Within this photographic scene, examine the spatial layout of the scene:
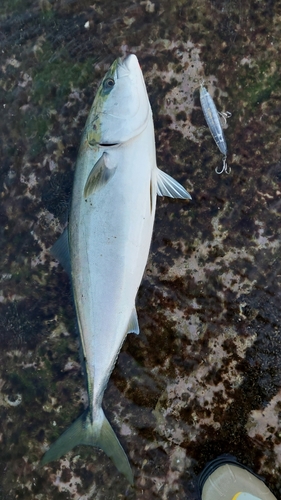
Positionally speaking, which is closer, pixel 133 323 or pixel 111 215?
pixel 111 215

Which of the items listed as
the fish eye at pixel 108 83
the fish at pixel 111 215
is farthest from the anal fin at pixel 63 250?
the fish eye at pixel 108 83

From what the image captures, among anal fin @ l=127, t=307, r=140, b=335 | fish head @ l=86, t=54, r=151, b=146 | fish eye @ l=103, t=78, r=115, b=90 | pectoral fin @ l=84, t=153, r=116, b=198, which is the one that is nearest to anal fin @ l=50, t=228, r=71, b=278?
pectoral fin @ l=84, t=153, r=116, b=198

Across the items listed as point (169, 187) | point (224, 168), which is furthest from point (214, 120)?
point (169, 187)

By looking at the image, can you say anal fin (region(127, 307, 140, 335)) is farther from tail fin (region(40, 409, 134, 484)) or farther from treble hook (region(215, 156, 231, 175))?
treble hook (region(215, 156, 231, 175))

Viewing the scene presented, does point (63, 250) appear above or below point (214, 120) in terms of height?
below

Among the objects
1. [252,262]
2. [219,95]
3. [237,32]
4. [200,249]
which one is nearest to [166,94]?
[219,95]

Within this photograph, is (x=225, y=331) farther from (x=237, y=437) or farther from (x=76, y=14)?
(x=76, y=14)

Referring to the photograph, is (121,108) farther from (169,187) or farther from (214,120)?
Answer: (214,120)
